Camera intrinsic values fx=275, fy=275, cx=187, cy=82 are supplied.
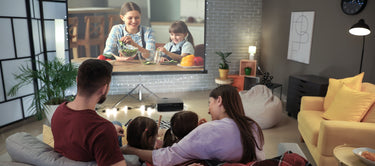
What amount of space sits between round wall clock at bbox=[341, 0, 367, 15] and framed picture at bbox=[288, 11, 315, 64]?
649 millimetres

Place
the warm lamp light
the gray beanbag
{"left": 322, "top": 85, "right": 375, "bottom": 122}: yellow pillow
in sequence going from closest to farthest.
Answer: {"left": 322, "top": 85, "right": 375, "bottom": 122}: yellow pillow < the gray beanbag < the warm lamp light

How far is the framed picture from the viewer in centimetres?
452

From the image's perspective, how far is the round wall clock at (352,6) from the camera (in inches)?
137

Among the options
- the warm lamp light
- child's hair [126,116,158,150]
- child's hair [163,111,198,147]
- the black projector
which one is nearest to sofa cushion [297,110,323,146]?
child's hair [163,111,198,147]

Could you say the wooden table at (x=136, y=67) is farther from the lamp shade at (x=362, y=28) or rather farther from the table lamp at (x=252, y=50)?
the lamp shade at (x=362, y=28)

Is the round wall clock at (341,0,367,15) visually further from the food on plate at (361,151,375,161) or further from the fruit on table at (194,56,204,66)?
the fruit on table at (194,56,204,66)

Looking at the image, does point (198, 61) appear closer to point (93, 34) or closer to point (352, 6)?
point (93, 34)

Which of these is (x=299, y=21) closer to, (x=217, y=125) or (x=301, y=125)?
(x=301, y=125)

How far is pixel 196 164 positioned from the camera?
57.7 inches

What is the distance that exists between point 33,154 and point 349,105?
2.78m

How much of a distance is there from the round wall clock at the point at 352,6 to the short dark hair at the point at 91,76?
350cm

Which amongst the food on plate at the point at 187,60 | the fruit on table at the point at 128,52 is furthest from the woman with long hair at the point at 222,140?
the food on plate at the point at 187,60

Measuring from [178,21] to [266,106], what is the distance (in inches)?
111

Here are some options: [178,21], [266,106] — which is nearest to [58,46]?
[178,21]
